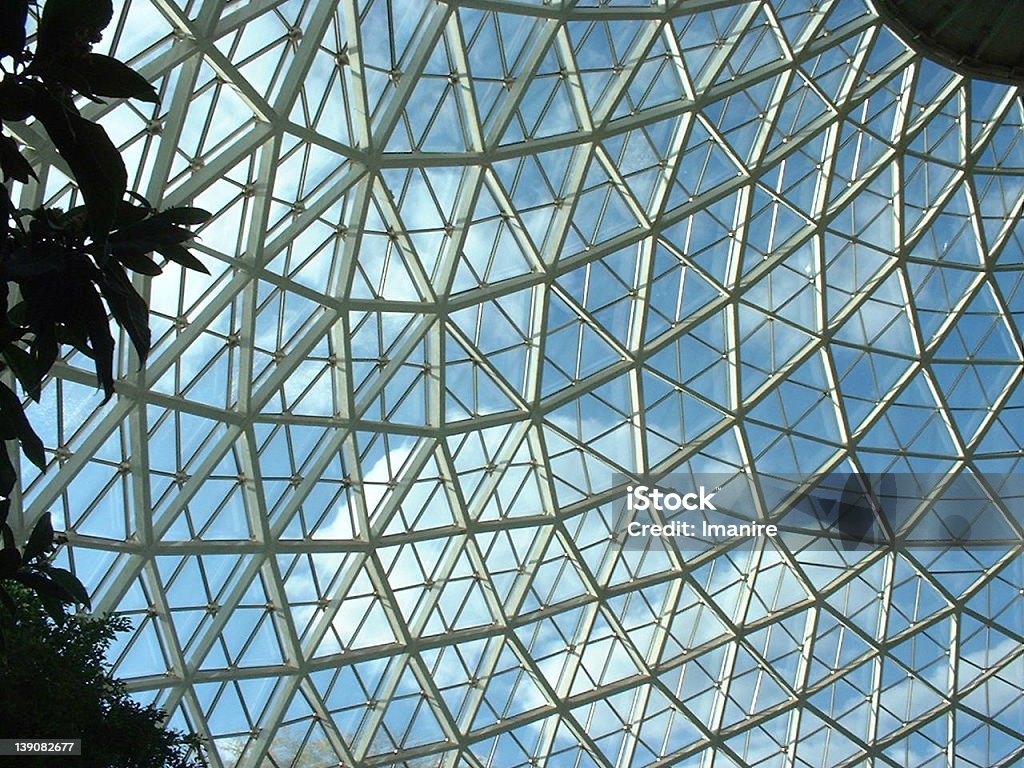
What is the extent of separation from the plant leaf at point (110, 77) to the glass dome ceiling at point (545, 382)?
1192 centimetres

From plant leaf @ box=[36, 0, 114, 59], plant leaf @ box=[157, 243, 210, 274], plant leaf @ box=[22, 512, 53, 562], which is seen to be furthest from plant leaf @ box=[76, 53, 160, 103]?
plant leaf @ box=[22, 512, 53, 562]

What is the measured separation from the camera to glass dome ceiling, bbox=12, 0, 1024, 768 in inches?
894

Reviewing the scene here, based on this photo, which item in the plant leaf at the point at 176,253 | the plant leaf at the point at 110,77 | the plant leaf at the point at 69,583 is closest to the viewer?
the plant leaf at the point at 110,77

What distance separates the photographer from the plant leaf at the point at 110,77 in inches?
287

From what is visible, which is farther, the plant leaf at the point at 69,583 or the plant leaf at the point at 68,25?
the plant leaf at the point at 69,583

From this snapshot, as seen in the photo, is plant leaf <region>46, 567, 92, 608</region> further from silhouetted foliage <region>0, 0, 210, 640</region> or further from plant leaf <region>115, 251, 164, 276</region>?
plant leaf <region>115, 251, 164, 276</region>

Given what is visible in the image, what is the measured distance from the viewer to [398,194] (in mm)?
25250

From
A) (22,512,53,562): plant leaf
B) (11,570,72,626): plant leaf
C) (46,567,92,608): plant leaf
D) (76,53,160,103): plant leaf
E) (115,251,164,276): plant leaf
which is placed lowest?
(11,570,72,626): plant leaf

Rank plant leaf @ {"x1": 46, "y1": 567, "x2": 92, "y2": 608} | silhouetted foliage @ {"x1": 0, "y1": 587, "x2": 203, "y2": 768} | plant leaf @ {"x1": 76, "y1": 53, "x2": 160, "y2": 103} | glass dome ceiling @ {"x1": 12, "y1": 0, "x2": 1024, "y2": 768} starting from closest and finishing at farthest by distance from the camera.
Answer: plant leaf @ {"x1": 76, "y1": 53, "x2": 160, "y2": 103}, plant leaf @ {"x1": 46, "y1": 567, "x2": 92, "y2": 608}, silhouetted foliage @ {"x1": 0, "y1": 587, "x2": 203, "y2": 768}, glass dome ceiling @ {"x1": 12, "y1": 0, "x2": 1024, "y2": 768}

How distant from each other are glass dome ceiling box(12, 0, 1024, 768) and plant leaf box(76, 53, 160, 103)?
11923 millimetres

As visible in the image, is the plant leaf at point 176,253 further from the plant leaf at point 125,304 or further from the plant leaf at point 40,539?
the plant leaf at point 40,539

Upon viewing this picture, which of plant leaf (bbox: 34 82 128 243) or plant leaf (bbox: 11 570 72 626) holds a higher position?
plant leaf (bbox: 34 82 128 243)

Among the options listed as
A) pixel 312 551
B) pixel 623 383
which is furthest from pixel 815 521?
pixel 312 551

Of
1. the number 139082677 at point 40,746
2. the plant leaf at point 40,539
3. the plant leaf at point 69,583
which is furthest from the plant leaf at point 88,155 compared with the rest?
the number 139082677 at point 40,746
